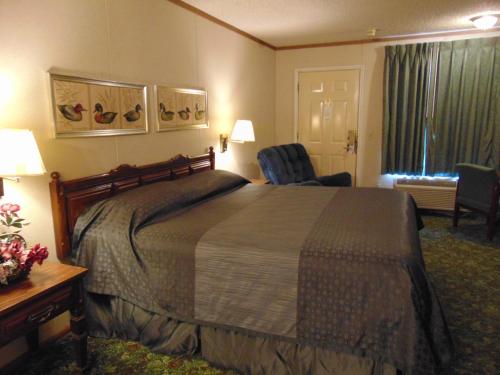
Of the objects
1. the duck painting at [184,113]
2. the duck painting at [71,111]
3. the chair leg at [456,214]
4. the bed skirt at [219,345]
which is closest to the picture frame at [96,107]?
the duck painting at [71,111]

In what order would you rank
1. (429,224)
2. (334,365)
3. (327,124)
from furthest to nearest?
(327,124) → (429,224) → (334,365)

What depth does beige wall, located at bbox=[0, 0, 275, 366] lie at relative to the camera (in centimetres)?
199

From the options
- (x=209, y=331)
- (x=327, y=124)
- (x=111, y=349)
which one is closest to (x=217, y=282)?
(x=209, y=331)

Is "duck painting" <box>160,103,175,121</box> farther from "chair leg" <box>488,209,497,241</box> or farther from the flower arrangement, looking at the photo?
"chair leg" <box>488,209,497,241</box>

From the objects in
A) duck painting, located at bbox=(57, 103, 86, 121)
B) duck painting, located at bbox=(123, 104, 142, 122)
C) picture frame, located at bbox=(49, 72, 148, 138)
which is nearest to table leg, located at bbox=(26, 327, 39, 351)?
picture frame, located at bbox=(49, 72, 148, 138)

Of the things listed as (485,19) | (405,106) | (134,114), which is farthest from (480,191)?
(134,114)

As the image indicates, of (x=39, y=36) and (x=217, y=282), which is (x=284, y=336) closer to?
(x=217, y=282)

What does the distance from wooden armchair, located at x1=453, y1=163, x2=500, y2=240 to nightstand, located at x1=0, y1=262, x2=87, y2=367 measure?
3.79m

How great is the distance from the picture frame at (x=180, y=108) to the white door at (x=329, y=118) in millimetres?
2148

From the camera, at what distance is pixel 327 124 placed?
211 inches

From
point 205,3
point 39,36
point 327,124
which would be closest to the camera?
point 39,36

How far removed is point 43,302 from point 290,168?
10.6 feet

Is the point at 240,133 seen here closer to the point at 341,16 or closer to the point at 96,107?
the point at 341,16

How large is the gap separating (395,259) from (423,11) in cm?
296
